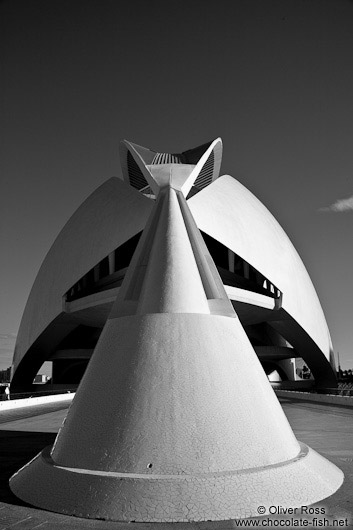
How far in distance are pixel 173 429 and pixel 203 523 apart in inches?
30.6

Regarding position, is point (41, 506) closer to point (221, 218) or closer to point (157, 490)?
point (157, 490)

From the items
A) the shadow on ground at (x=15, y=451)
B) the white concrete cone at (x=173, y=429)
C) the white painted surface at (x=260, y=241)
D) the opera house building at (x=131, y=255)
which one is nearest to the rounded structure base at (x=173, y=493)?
the white concrete cone at (x=173, y=429)

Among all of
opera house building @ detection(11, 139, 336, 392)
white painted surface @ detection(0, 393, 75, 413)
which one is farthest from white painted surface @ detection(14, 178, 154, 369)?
→ white painted surface @ detection(0, 393, 75, 413)

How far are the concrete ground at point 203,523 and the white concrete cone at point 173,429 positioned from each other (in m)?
0.10

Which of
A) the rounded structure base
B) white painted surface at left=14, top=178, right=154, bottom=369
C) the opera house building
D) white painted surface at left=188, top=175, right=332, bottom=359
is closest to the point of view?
the rounded structure base

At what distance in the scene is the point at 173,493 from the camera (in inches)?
140

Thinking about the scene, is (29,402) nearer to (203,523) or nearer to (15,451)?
(15,451)

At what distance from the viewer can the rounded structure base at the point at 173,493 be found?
11.4 ft

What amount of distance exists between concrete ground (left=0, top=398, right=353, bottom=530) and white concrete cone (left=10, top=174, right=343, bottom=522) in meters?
0.10

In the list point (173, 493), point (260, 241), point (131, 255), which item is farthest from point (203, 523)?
point (131, 255)

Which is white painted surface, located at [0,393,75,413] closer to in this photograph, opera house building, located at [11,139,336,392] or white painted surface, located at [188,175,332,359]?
opera house building, located at [11,139,336,392]

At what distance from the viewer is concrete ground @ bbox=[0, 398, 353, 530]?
3.36 meters

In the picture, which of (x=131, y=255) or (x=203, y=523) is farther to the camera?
(x=131, y=255)

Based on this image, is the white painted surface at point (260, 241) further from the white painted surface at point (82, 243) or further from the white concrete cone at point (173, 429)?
the white concrete cone at point (173, 429)
